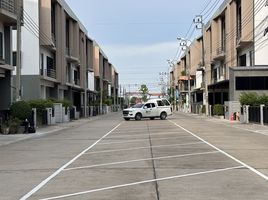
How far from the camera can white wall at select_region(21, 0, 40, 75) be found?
175ft

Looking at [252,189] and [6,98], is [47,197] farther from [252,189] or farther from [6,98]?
[6,98]

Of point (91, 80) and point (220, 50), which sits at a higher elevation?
point (220, 50)

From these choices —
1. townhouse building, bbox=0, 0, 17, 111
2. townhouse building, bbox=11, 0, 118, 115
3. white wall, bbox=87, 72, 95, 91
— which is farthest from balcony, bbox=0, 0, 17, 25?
white wall, bbox=87, 72, 95, 91

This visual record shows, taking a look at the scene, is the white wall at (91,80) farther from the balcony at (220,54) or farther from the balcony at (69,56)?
the balcony at (220,54)

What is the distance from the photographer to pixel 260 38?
5675 centimetres

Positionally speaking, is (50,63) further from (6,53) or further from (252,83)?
(6,53)

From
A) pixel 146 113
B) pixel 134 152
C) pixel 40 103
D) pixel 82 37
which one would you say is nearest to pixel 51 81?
pixel 146 113

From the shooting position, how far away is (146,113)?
57656 mm

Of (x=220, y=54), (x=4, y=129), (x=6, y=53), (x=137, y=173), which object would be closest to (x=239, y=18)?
(x=220, y=54)

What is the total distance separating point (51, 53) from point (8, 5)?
26292 millimetres

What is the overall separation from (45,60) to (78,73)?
83.7ft

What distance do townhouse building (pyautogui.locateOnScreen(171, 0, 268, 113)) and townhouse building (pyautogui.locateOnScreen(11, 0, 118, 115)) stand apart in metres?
18.4

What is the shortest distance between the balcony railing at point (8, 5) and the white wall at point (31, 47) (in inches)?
654

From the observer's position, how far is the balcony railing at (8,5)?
3444cm
